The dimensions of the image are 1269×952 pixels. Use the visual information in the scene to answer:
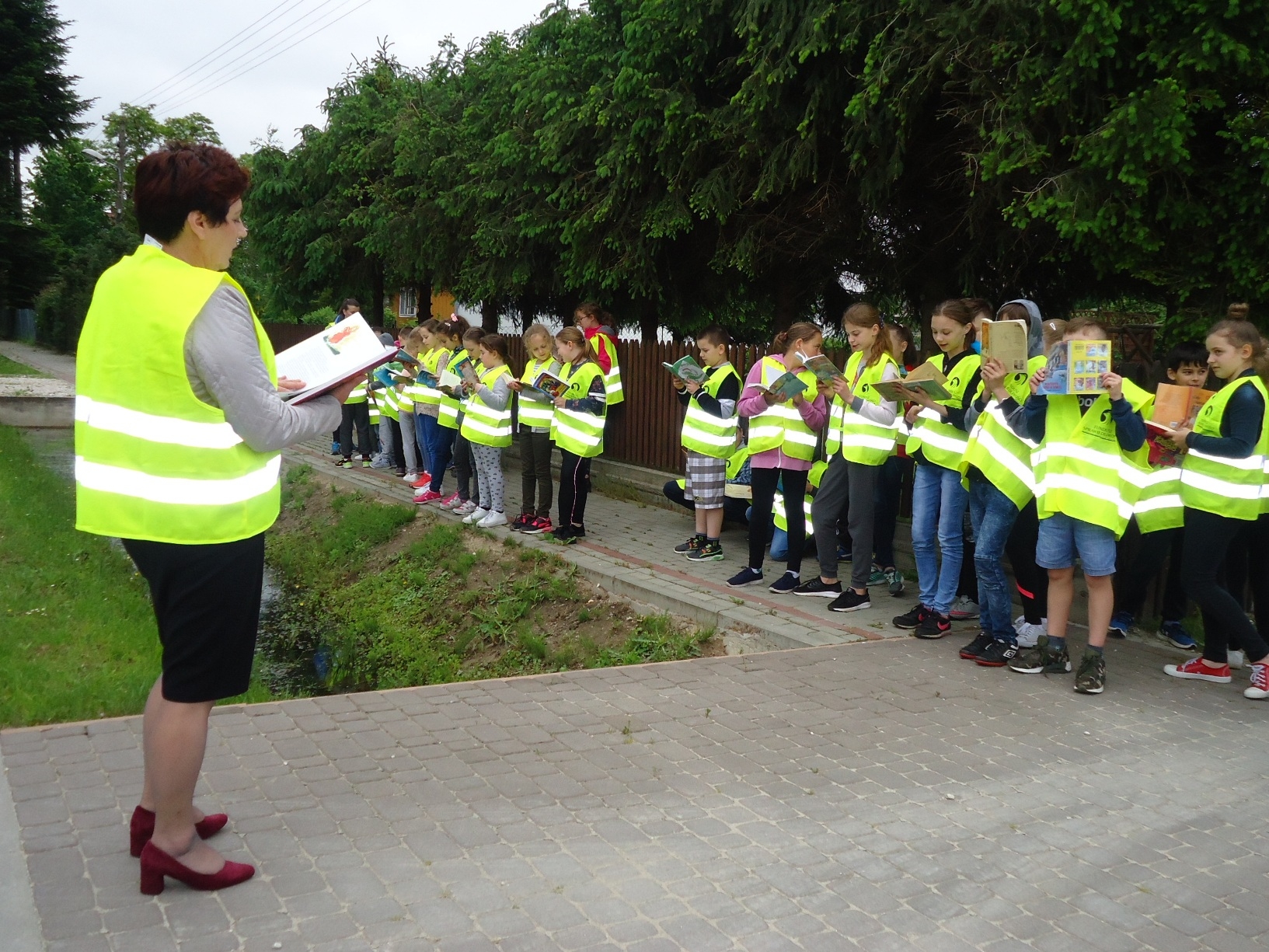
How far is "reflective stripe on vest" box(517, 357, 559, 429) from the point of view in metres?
10.6

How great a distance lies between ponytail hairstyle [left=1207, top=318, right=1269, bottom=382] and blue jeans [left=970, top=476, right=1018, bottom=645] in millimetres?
1468

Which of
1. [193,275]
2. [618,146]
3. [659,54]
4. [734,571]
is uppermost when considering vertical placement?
[659,54]

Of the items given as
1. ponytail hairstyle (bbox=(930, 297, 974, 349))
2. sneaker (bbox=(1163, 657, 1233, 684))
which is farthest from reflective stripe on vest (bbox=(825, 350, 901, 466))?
sneaker (bbox=(1163, 657, 1233, 684))

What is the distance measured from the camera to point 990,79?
8617 mm

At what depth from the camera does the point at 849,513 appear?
26.8 feet

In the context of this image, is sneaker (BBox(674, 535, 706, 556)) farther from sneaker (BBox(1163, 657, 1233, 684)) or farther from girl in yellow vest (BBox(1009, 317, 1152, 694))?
sneaker (BBox(1163, 657, 1233, 684))

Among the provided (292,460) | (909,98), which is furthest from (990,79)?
(292,460)

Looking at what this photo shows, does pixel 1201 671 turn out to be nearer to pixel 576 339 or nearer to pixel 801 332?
pixel 801 332

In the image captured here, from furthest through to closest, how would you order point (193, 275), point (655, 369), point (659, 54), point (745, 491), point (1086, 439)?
point (655, 369) < point (659, 54) < point (745, 491) < point (1086, 439) < point (193, 275)

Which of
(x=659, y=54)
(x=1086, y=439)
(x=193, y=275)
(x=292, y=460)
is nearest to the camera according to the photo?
(x=193, y=275)

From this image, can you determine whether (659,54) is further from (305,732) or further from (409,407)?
(305,732)

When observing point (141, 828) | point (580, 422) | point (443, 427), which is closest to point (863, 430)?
point (580, 422)

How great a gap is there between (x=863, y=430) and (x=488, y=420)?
427cm

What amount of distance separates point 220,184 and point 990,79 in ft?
21.9
